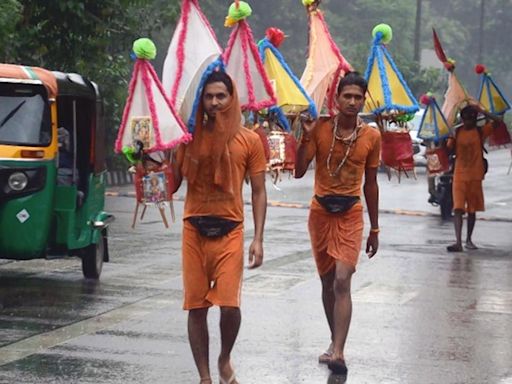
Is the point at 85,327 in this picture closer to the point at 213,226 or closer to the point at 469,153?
the point at 213,226

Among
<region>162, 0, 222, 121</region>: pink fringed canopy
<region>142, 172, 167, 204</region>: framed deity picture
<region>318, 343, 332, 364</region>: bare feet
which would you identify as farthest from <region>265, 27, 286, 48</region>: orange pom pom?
<region>318, 343, 332, 364</region>: bare feet

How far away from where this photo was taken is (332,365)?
27.6 feet

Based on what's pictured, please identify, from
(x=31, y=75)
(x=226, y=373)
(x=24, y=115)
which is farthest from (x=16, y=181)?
(x=226, y=373)

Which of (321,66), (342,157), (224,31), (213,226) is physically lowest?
(213,226)

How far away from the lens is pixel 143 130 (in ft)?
25.1

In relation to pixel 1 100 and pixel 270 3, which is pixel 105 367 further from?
pixel 270 3

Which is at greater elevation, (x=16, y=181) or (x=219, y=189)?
(x=219, y=189)

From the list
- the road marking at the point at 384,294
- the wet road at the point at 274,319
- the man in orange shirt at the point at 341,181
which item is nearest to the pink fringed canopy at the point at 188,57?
the man in orange shirt at the point at 341,181

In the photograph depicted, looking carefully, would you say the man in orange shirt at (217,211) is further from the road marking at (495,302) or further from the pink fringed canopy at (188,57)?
the road marking at (495,302)

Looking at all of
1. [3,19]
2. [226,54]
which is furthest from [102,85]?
[226,54]

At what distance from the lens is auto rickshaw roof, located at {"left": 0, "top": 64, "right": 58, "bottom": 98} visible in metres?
11.5

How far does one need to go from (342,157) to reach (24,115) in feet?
12.9

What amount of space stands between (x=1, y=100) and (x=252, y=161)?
4.59m

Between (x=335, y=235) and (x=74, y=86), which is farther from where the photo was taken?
(x=74, y=86)
